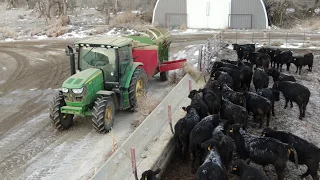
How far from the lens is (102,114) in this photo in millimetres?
9484

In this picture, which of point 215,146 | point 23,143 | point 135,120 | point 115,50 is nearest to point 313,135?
point 215,146

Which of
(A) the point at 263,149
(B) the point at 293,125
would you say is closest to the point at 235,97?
(B) the point at 293,125

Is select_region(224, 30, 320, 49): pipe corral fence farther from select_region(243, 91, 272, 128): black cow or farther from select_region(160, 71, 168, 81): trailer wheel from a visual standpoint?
select_region(243, 91, 272, 128): black cow

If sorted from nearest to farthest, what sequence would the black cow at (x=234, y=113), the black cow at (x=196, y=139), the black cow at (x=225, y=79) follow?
the black cow at (x=196, y=139), the black cow at (x=234, y=113), the black cow at (x=225, y=79)

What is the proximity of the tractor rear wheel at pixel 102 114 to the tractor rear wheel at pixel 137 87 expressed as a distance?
3.55ft

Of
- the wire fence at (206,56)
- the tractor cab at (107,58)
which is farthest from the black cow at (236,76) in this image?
the tractor cab at (107,58)

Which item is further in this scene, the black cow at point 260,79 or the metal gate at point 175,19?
the metal gate at point 175,19

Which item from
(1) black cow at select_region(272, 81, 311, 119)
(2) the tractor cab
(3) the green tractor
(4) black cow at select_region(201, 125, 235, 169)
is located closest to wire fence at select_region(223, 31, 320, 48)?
(1) black cow at select_region(272, 81, 311, 119)

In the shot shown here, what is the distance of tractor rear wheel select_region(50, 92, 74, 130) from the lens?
388 inches

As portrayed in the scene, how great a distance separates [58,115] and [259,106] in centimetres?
569

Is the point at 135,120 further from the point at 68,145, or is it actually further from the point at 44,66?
the point at 44,66

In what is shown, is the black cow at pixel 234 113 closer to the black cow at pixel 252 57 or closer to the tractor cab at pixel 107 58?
the tractor cab at pixel 107 58

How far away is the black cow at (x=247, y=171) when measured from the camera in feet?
21.0

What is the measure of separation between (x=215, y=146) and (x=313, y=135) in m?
3.59
